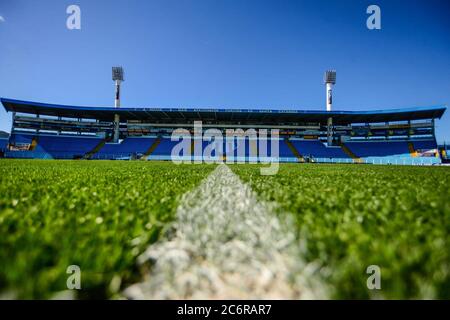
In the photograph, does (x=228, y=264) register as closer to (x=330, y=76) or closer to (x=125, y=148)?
(x=125, y=148)

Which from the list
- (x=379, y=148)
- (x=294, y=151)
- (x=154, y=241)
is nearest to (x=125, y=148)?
(x=294, y=151)

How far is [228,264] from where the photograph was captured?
→ 1057 millimetres

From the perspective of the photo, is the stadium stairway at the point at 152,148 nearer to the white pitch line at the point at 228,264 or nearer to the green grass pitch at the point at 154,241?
the green grass pitch at the point at 154,241

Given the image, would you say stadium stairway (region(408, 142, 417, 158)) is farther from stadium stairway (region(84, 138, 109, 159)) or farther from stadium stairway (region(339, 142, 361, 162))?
stadium stairway (region(84, 138, 109, 159))

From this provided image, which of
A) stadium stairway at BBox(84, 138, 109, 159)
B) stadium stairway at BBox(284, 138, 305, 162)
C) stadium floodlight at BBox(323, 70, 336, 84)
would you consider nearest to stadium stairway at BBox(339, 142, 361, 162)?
stadium stairway at BBox(284, 138, 305, 162)

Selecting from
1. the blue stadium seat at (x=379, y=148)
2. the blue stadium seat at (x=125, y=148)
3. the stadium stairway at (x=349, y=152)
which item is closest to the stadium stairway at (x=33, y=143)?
the blue stadium seat at (x=125, y=148)

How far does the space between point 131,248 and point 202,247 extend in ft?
1.15

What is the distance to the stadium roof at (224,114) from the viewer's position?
1375 inches

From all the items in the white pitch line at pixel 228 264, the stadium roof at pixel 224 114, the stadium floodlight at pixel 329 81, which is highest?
the stadium floodlight at pixel 329 81

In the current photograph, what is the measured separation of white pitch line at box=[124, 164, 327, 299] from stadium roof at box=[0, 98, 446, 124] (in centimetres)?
3592

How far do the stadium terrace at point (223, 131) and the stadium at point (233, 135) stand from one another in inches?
4.5

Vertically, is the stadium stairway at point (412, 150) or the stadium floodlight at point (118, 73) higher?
the stadium floodlight at point (118, 73)
